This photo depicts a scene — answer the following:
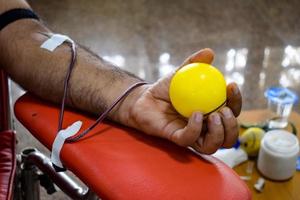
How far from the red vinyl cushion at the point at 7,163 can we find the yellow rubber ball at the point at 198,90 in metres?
0.41

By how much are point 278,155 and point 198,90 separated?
0.66 meters

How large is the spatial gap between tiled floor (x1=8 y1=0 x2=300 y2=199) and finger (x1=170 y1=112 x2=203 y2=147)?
147cm

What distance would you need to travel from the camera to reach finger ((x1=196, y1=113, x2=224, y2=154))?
602 mm

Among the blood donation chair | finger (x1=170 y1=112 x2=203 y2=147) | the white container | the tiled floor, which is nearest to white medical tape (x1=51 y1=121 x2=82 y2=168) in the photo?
the blood donation chair

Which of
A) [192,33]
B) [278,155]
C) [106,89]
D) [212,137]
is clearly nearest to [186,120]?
[212,137]

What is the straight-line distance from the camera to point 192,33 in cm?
261

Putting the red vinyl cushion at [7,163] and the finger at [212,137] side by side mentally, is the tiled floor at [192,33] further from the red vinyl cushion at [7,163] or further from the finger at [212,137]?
the finger at [212,137]

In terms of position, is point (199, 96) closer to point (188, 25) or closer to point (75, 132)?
point (75, 132)

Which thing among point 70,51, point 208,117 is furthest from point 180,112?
point 70,51

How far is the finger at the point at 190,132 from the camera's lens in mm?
589

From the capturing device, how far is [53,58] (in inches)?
31.1

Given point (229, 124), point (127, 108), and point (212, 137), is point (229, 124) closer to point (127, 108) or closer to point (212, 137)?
point (212, 137)

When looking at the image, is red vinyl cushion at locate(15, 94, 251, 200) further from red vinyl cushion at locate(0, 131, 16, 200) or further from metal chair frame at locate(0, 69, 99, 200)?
metal chair frame at locate(0, 69, 99, 200)

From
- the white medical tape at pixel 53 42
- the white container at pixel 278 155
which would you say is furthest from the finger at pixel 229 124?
the white container at pixel 278 155
